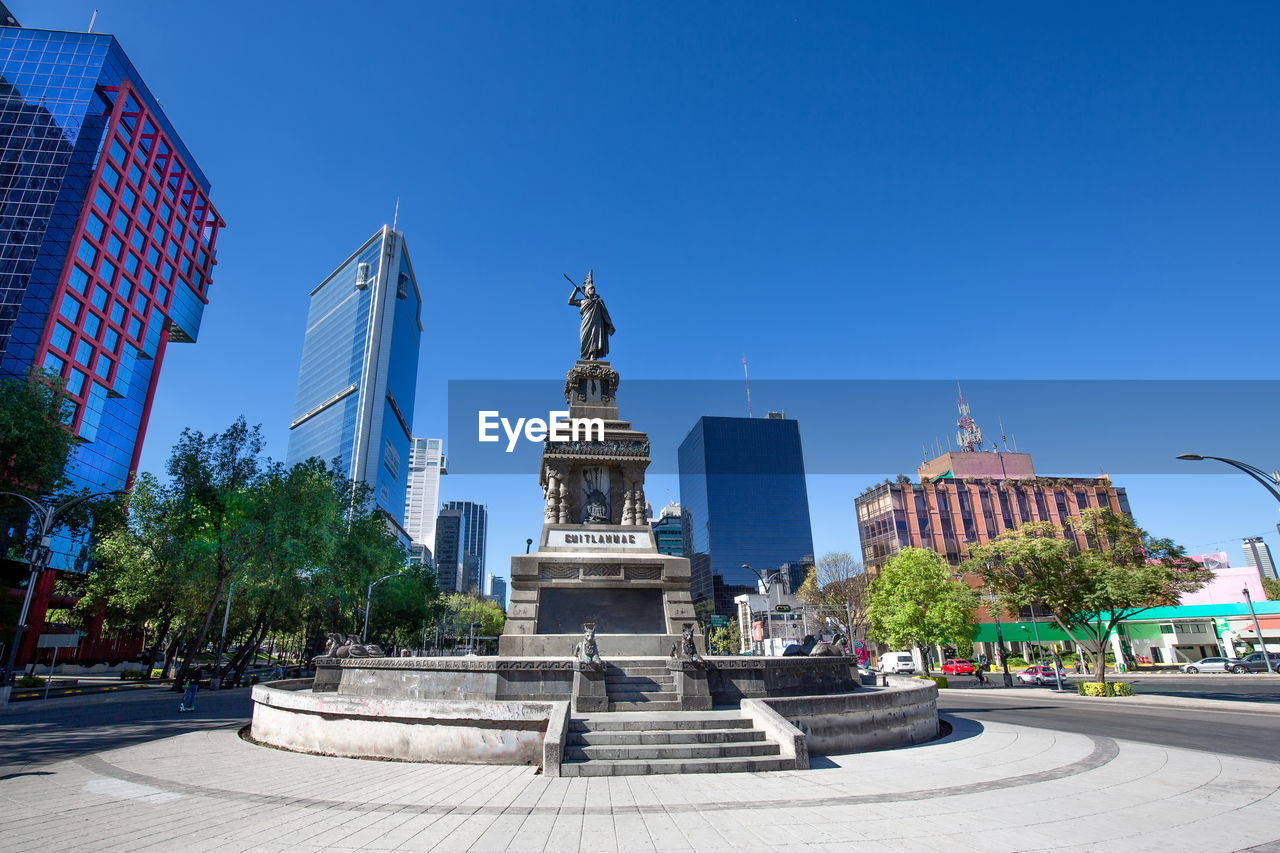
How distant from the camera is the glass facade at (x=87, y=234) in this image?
184ft

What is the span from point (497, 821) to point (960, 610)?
46.4m

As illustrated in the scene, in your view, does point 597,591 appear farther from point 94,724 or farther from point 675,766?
point 94,724

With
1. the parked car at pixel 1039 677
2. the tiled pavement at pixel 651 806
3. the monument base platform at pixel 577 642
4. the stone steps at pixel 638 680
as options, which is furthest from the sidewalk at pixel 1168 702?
the stone steps at pixel 638 680

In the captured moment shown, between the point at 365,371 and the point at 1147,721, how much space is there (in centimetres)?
13253

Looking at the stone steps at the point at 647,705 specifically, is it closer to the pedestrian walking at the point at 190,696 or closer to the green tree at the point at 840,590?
the pedestrian walking at the point at 190,696

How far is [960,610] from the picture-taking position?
45.7 meters

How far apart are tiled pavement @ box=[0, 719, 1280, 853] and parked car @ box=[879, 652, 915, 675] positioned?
142 ft

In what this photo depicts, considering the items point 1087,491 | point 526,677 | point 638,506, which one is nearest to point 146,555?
point 638,506

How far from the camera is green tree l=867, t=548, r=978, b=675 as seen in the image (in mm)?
45156

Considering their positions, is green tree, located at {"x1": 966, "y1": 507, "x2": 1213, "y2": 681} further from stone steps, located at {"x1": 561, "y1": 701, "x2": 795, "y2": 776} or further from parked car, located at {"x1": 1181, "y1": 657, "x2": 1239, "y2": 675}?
stone steps, located at {"x1": 561, "y1": 701, "x2": 795, "y2": 776}

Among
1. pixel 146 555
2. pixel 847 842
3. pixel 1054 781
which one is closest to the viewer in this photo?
pixel 847 842

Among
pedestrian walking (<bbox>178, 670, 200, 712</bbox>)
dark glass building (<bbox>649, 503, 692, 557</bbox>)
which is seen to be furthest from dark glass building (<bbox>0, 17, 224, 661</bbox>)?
dark glass building (<bbox>649, 503, 692, 557</bbox>)

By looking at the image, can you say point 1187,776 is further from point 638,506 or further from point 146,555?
point 146,555

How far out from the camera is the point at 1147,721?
20547 millimetres
